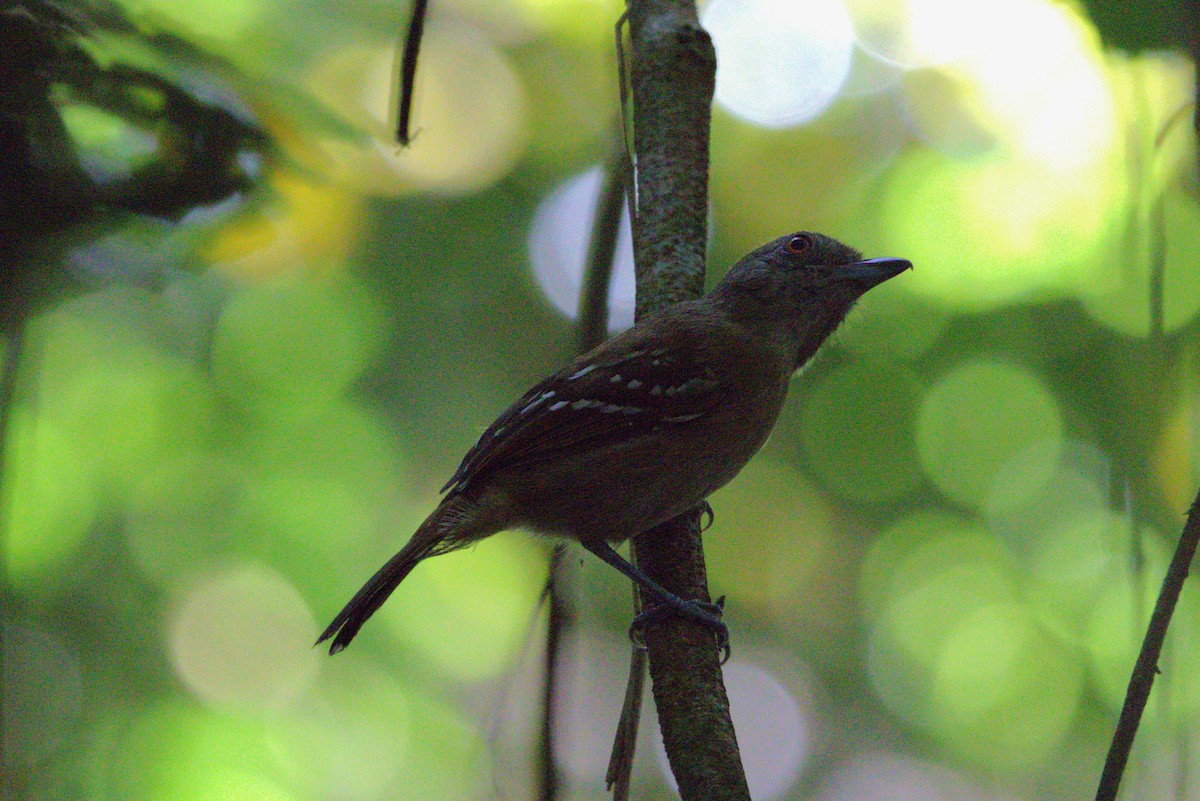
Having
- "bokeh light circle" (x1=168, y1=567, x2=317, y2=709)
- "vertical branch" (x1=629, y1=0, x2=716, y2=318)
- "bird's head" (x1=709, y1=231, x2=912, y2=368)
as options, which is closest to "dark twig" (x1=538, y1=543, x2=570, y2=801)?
"vertical branch" (x1=629, y1=0, x2=716, y2=318)

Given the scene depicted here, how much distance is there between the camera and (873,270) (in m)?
3.09

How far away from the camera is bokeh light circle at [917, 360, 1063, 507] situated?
4.89 meters

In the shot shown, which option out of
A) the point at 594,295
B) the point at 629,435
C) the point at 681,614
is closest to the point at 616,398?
the point at 629,435

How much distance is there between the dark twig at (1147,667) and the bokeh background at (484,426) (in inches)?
32.1

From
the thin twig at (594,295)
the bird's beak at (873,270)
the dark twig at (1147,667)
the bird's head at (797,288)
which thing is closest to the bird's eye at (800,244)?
the bird's head at (797,288)

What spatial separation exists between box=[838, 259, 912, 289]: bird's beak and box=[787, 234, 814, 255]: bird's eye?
147 mm

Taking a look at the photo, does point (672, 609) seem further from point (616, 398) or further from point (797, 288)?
point (797, 288)

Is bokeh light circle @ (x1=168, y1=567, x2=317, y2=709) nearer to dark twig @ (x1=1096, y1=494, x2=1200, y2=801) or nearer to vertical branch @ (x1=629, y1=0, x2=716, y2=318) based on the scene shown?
vertical branch @ (x1=629, y1=0, x2=716, y2=318)

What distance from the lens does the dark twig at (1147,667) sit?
1425 mm

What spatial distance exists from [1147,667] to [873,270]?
1840 millimetres

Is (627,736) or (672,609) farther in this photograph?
(672,609)

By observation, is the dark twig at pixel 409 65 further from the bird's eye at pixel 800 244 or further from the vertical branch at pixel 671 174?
the bird's eye at pixel 800 244

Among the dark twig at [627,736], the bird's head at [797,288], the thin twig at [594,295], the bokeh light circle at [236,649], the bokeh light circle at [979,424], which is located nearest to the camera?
the dark twig at [627,736]

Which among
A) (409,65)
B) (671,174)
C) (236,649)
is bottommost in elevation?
(236,649)
